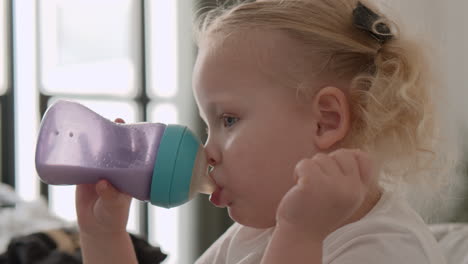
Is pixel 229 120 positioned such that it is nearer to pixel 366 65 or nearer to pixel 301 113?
pixel 301 113

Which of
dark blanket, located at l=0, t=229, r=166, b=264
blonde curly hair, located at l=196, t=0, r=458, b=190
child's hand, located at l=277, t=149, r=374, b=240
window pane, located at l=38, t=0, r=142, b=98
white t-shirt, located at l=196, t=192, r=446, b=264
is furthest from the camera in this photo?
window pane, located at l=38, t=0, r=142, b=98

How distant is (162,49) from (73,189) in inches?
28.7

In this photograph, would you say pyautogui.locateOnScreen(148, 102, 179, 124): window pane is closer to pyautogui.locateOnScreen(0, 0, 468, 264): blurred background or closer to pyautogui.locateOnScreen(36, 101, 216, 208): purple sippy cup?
pyautogui.locateOnScreen(0, 0, 468, 264): blurred background

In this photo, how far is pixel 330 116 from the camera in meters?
0.89

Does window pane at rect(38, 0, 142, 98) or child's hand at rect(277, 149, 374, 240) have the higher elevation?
child's hand at rect(277, 149, 374, 240)

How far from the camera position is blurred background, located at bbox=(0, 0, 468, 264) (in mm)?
2068

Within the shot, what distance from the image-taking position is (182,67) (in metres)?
2.83

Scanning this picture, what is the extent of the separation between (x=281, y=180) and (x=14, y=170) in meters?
1.55

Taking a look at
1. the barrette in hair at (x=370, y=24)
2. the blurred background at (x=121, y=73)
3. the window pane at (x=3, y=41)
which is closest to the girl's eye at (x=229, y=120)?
the barrette in hair at (x=370, y=24)

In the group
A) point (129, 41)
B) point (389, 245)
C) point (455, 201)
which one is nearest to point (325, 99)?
point (389, 245)

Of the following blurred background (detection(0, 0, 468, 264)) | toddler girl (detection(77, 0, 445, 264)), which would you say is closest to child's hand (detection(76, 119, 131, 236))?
toddler girl (detection(77, 0, 445, 264))

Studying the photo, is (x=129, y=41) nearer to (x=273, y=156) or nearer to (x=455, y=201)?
(x=455, y=201)

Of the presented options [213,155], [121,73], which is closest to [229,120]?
[213,155]

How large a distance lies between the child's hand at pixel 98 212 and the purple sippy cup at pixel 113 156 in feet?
0.32
